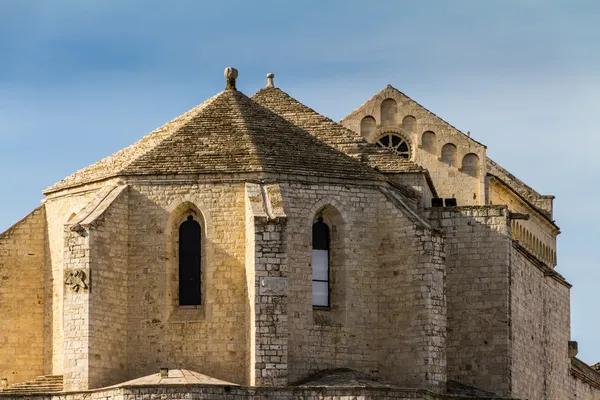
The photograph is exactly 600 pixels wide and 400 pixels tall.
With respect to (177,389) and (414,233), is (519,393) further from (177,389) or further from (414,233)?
(177,389)

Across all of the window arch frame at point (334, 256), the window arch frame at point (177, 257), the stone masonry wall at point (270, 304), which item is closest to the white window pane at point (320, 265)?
the window arch frame at point (334, 256)

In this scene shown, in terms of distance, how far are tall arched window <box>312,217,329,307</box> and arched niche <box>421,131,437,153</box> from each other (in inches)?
595

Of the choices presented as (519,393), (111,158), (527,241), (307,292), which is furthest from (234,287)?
(527,241)

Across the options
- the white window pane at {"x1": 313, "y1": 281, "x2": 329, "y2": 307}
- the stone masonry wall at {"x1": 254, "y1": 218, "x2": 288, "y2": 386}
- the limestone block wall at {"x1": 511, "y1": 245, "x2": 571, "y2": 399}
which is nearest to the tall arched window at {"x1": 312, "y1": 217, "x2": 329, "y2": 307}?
the white window pane at {"x1": 313, "y1": 281, "x2": 329, "y2": 307}

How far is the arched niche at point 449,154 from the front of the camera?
74.2 meters

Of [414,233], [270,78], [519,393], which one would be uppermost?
[270,78]

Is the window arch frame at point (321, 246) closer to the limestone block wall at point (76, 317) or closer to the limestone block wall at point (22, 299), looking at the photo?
the limestone block wall at point (76, 317)

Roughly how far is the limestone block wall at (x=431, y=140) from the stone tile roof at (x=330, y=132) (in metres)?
8.12

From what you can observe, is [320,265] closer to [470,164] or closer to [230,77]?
[230,77]

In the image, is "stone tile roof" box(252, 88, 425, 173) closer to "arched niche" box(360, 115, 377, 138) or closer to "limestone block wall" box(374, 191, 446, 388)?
"limestone block wall" box(374, 191, 446, 388)

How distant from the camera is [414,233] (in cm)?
5966

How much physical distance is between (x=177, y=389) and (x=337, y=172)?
8.69 m

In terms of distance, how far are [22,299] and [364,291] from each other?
33.2 ft

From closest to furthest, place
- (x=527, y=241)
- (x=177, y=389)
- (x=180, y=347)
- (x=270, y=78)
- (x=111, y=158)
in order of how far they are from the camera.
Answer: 1. (x=177, y=389)
2. (x=180, y=347)
3. (x=111, y=158)
4. (x=270, y=78)
5. (x=527, y=241)
